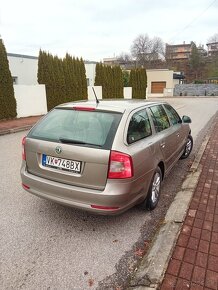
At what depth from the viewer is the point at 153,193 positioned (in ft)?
12.3

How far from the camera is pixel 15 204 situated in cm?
391

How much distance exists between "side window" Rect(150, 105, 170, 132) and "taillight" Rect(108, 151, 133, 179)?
1.28 m

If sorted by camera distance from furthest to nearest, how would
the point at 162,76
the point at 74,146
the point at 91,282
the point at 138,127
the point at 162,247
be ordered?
the point at 162,76, the point at 138,127, the point at 74,146, the point at 162,247, the point at 91,282

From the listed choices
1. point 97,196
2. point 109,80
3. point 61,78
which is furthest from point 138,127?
point 109,80

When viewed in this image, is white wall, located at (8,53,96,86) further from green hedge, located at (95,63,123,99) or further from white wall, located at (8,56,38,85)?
green hedge, located at (95,63,123,99)

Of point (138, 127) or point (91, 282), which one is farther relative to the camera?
point (138, 127)

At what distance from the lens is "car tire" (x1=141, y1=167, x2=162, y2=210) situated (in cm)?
362

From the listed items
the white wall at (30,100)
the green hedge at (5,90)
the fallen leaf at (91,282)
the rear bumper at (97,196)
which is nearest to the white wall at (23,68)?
the white wall at (30,100)

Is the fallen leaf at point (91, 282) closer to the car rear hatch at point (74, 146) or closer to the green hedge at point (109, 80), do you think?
the car rear hatch at point (74, 146)

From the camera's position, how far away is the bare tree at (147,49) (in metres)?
61.9

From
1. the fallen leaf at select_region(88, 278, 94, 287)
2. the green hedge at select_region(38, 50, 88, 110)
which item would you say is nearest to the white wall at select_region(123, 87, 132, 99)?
the green hedge at select_region(38, 50, 88, 110)

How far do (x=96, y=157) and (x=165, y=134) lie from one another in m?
1.78

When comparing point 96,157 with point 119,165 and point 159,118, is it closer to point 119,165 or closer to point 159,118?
point 119,165

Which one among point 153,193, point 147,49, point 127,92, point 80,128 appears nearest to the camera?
point 80,128
